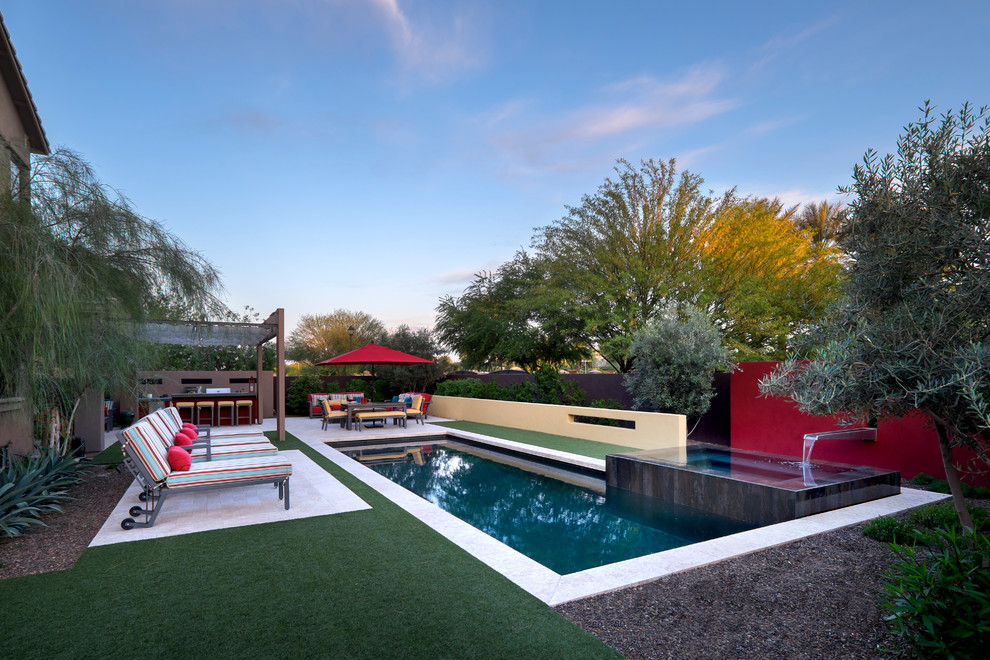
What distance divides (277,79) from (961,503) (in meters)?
12.6

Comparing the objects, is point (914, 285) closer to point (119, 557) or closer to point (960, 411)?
point (960, 411)

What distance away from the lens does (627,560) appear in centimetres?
436

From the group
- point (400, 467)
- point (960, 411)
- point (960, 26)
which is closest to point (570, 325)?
point (400, 467)

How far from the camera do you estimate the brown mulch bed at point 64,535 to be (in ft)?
13.5

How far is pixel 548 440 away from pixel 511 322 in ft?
29.1

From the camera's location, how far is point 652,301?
629 inches

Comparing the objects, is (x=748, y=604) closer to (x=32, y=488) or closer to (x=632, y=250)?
(x=32, y=488)

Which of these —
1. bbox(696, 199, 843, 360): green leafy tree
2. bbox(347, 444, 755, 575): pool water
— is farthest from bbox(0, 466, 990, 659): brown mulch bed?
bbox(696, 199, 843, 360): green leafy tree

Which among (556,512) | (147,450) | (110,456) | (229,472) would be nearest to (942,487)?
(556,512)

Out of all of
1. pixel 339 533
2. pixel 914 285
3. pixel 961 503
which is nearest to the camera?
pixel 914 285

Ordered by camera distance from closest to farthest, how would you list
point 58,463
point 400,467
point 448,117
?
point 58,463, point 400,467, point 448,117

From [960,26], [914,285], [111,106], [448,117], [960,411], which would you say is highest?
[448,117]

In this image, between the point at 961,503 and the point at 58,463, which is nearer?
the point at 961,503

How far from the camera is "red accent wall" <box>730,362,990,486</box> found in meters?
7.32
